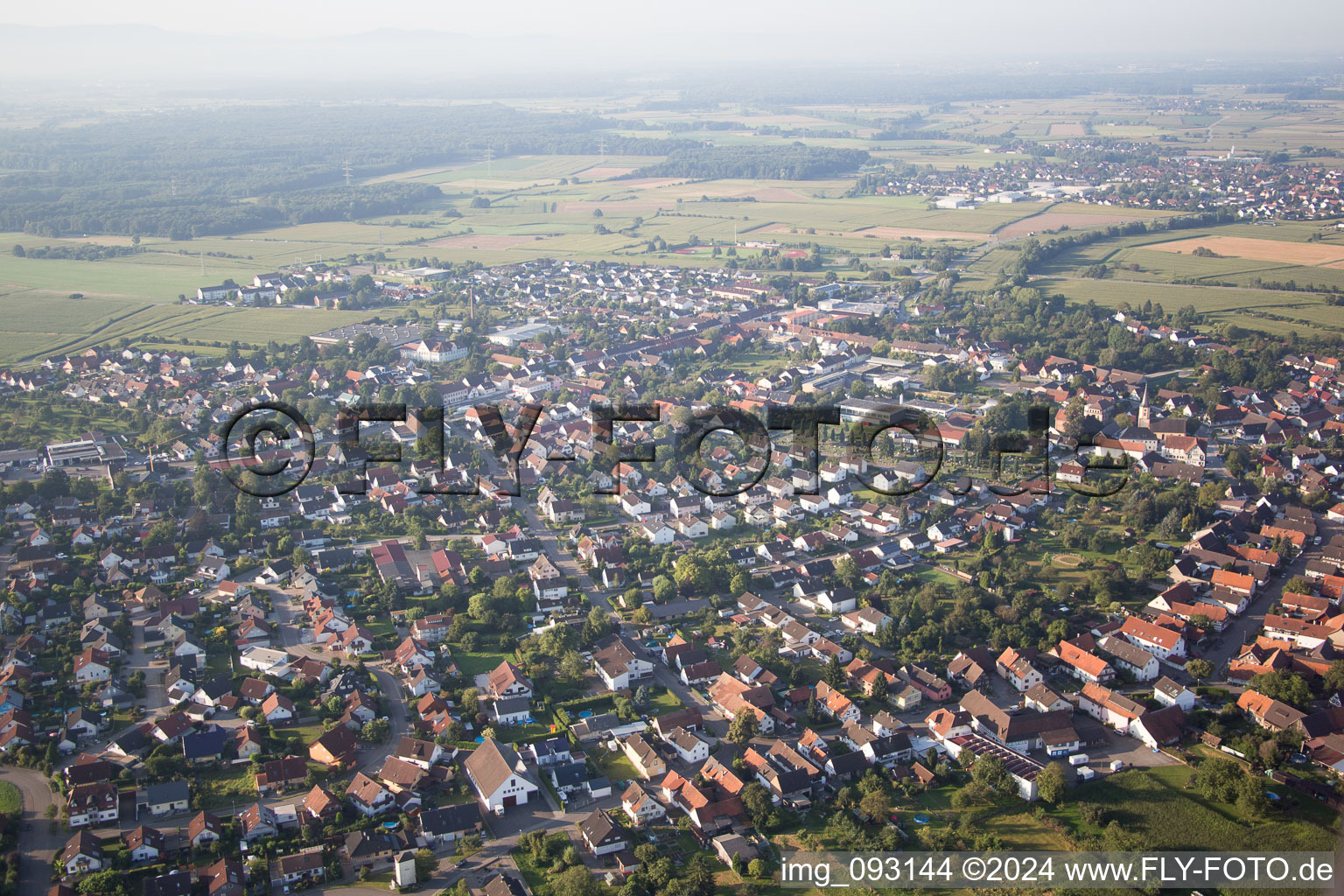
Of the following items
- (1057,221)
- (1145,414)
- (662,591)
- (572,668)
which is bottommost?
(572,668)

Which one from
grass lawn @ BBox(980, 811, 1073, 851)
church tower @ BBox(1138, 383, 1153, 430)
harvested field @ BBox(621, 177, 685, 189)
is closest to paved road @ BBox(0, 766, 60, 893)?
grass lawn @ BBox(980, 811, 1073, 851)

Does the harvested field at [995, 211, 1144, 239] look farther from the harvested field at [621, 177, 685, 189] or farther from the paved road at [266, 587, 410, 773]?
the paved road at [266, 587, 410, 773]

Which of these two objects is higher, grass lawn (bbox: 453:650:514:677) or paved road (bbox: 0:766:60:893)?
grass lawn (bbox: 453:650:514:677)

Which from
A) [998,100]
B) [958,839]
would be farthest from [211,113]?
[958,839]

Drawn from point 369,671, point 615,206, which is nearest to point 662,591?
point 369,671

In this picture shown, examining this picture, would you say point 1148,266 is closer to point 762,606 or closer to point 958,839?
point 762,606

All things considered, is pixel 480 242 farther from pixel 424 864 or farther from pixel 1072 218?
pixel 424 864
